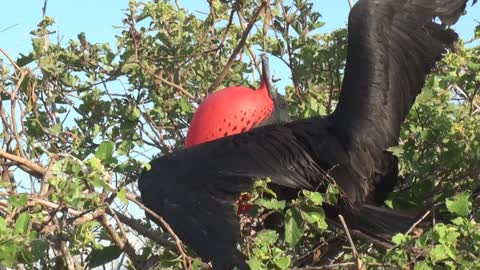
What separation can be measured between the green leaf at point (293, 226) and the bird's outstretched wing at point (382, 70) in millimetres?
788

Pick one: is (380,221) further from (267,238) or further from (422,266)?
(422,266)

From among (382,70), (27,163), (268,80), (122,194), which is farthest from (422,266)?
(268,80)

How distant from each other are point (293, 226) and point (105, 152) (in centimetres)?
56

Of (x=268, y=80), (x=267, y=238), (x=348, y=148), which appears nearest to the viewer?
(x=267, y=238)

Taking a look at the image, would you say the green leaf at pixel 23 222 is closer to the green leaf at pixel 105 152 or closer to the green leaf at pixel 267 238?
the green leaf at pixel 105 152

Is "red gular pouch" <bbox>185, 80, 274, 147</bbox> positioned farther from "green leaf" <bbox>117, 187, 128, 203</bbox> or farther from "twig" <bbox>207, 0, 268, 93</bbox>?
"green leaf" <bbox>117, 187, 128, 203</bbox>

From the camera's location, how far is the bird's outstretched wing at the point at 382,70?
11.7 feet

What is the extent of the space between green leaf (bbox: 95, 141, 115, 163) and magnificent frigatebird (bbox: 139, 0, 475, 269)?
1.55ft

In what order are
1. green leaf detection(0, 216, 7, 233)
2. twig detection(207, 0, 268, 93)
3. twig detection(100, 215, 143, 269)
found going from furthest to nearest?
twig detection(207, 0, 268, 93)
twig detection(100, 215, 143, 269)
green leaf detection(0, 216, 7, 233)

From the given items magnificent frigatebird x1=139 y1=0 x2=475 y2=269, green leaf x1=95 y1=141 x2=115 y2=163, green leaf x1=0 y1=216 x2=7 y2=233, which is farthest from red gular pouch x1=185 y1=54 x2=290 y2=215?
green leaf x1=0 y1=216 x2=7 y2=233

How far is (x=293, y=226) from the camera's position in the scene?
276 centimetres

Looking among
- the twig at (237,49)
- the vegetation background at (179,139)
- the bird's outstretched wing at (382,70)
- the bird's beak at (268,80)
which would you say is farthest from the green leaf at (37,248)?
the twig at (237,49)

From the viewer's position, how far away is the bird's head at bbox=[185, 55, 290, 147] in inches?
141

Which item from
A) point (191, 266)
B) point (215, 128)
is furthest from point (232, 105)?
point (191, 266)
